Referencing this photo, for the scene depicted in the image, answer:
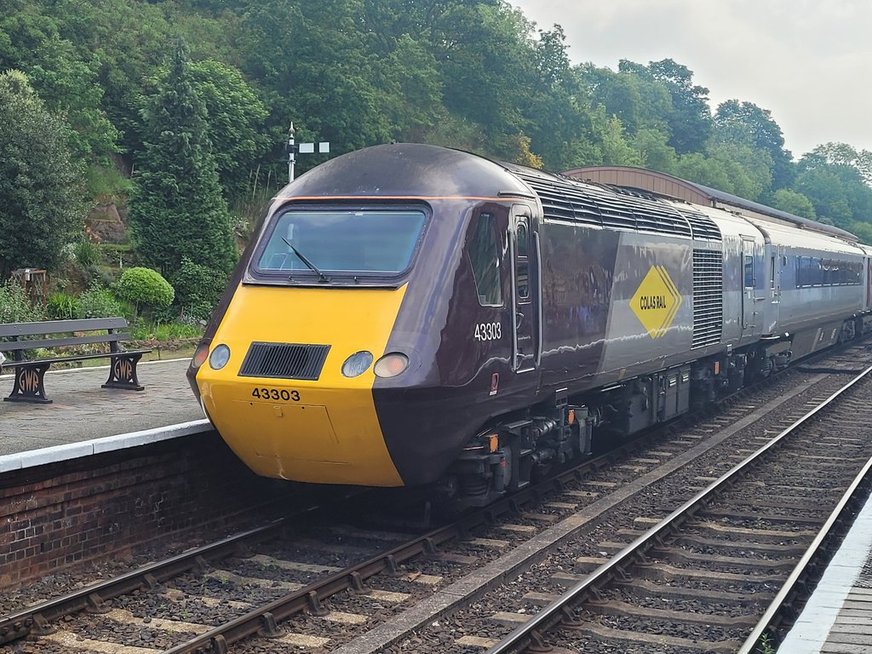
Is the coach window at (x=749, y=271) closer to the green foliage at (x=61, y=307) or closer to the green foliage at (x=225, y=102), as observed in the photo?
the green foliage at (x=61, y=307)

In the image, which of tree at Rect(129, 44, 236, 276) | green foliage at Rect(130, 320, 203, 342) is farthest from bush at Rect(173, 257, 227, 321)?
green foliage at Rect(130, 320, 203, 342)

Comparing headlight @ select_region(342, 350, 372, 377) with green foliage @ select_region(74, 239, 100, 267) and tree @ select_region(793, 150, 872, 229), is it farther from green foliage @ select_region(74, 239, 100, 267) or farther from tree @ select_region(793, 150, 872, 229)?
tree @ select_region(793, 150, 872, 229)

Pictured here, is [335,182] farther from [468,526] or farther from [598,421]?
[598,421]

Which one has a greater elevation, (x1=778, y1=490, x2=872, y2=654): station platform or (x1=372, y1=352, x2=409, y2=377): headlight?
(x1=372, y1=352, x2=409, y2=377): headlight

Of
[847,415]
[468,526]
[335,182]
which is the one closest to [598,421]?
[468,526]

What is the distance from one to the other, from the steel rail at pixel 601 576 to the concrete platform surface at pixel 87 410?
14.5 feet

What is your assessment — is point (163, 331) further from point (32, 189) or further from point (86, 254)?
point (86, 254)

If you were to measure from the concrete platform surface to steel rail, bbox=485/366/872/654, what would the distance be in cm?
441

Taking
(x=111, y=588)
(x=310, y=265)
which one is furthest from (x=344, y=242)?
(x=111, y=588)

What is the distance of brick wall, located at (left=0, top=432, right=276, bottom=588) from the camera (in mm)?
7699

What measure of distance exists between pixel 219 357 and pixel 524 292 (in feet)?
9.18

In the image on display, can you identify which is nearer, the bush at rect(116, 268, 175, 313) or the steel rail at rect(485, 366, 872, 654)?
the steel rail at rect(485, 366, 872, 654)

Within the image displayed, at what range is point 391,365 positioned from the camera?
319 inches

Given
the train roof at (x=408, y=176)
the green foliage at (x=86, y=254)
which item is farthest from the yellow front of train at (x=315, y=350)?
the green foliage at (x=86, y=254)
